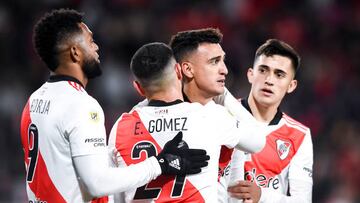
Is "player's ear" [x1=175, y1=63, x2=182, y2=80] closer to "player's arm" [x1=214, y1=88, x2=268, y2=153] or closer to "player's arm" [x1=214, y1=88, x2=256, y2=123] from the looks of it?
"player's arm" [x1=214, y1=88, x2=268, y2=153]

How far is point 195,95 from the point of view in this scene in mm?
5152

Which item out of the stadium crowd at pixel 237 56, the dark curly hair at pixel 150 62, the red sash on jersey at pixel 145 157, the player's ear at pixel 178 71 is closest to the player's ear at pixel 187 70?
the player's ear at pixel 178 71

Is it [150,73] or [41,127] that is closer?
[41,127]

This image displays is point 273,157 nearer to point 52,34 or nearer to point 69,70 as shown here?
point 69,70

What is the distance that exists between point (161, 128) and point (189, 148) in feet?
0.72

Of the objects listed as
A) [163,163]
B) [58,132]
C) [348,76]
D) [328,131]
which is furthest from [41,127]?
[348,76]

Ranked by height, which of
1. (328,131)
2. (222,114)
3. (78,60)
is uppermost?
(78,60)

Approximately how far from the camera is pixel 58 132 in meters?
4.33

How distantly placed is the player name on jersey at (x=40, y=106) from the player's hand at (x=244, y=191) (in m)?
1.47

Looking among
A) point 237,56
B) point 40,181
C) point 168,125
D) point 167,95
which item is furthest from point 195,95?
point 237,56

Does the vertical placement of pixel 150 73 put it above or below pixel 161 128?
above

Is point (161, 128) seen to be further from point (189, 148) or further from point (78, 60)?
point (78, 60)

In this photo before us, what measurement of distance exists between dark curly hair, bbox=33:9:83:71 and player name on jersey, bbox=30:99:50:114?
0.22m

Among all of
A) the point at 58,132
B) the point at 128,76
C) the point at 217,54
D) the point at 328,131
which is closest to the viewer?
the point at 58,132
